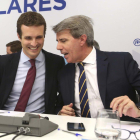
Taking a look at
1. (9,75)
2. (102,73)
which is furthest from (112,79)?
(9,75)

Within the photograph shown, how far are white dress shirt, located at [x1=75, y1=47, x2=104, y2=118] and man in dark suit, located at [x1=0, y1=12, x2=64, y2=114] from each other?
255mm

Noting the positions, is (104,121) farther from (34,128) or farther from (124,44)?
(124,44)

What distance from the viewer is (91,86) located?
1.48 metres

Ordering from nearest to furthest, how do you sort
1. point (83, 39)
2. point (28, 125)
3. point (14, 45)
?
point (28, 125) < point (83, 39) < point (14, 45)

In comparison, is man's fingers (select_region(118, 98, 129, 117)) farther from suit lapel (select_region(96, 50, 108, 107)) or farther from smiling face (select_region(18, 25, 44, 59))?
smiling face (select_region(18, 25, 44, 59))

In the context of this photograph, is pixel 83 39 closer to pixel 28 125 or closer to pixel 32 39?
pixel 32 39

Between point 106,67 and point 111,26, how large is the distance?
1.22m

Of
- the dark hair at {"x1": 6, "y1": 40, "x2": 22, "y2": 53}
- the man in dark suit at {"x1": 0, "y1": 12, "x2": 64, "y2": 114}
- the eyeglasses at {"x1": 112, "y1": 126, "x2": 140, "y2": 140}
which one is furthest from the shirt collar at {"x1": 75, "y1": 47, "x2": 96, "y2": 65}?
the dark hair at {"x1": 6, "y1": 40, "x2": 22, "y2": 53}

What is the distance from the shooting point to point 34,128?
84 centimetres

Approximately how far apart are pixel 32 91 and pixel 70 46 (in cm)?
50

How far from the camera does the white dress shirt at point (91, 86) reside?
1.43 metres

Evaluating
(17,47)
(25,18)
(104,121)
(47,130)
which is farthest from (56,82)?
(17,47)

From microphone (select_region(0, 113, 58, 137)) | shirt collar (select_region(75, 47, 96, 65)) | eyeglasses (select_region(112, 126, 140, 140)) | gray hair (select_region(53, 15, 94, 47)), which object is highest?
gray hair (select_region(53, 15, 94, 47))

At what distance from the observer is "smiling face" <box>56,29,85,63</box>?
1.57 metres
